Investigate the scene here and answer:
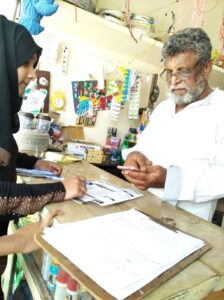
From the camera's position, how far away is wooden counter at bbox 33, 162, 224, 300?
1.63 feet

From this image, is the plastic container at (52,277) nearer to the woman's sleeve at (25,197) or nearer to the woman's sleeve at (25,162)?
the woman's sleeve at (25,197)

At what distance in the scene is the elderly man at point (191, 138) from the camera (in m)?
1.07

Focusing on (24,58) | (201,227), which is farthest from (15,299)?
(24,58)

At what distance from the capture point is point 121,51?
7.72 feet

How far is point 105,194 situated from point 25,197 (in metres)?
0.30

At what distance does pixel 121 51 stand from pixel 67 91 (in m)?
0.60

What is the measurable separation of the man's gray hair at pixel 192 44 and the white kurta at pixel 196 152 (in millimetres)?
196

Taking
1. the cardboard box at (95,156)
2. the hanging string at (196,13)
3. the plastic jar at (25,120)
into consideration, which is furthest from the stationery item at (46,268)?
the hanging string at (196,13)

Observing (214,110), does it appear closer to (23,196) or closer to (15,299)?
(23,196)

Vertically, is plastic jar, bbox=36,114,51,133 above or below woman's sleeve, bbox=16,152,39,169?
above

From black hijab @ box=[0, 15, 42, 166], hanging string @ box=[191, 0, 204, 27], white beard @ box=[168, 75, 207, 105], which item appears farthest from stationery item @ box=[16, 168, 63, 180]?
hanging string @ box=[191, 0, 204, 27]

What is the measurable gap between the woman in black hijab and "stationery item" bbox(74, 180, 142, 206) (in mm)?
44

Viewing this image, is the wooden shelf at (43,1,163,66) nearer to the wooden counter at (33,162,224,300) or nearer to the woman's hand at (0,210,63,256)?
the wooden counter at (33,162,224,300)

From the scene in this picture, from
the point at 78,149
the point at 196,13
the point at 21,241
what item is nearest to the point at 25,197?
the point at 21,241
